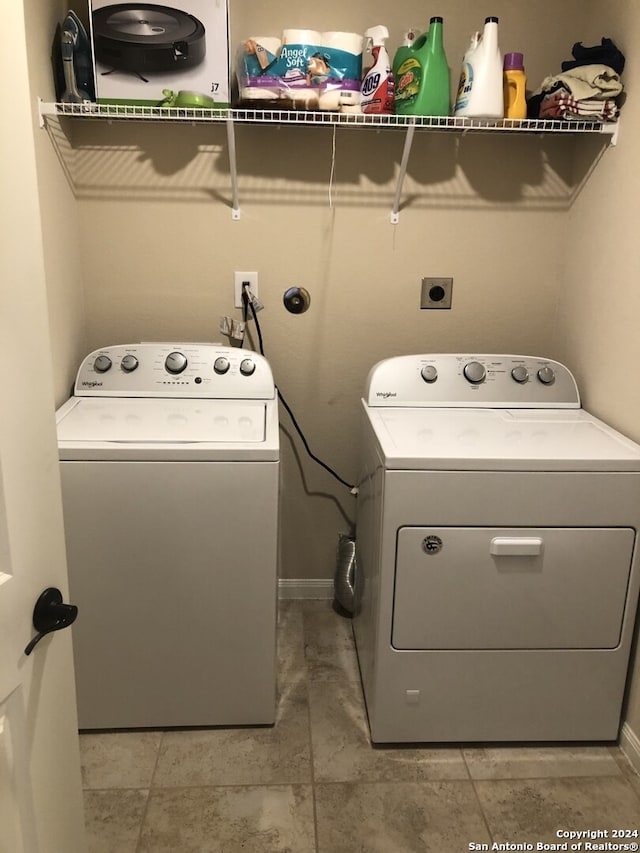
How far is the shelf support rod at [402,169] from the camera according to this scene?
6.52ft

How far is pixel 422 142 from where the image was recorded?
2166 millimetres

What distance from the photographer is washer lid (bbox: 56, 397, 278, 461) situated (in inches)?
64.2

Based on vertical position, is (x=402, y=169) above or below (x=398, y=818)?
above

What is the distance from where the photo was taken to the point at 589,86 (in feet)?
6.03

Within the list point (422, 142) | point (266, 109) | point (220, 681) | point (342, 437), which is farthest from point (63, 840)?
point (422, 142)

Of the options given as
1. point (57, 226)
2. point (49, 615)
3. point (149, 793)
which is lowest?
point (149, 793)

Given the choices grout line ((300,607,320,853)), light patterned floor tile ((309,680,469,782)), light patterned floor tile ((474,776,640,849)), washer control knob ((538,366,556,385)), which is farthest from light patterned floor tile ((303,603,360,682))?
washer control knob ((538,366,556,385))

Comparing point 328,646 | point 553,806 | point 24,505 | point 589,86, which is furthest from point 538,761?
point 589,86

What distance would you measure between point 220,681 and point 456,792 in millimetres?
663

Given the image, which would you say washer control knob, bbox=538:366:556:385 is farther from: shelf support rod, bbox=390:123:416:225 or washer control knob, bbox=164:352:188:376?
washer control knob, bbox=164:352:188:376

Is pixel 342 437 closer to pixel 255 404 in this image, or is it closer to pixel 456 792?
pixel 255 404

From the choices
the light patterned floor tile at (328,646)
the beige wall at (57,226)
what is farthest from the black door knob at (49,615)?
the light patterned floor tile at (328,646)

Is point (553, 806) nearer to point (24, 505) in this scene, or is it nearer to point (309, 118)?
point (24, 505)

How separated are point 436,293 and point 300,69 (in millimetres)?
811
